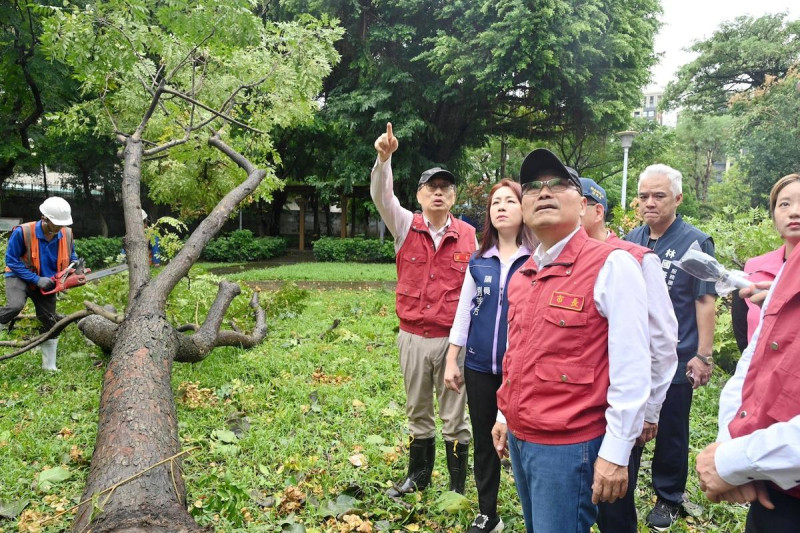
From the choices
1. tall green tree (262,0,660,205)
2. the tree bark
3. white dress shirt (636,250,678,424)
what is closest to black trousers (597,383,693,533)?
white dress shirt (636,250,678,424)

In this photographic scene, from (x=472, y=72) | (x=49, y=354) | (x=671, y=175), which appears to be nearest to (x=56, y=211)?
(x=49, y=354)

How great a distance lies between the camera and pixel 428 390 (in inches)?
122

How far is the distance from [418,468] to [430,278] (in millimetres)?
1175

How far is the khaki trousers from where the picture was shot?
3.00 meters

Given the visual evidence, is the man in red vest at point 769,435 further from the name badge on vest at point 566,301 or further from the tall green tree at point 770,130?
the tall green tree at point 770,130

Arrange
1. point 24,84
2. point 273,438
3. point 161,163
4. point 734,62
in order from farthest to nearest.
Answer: point 734,62
point 24,84
point 161,163
point 273,438

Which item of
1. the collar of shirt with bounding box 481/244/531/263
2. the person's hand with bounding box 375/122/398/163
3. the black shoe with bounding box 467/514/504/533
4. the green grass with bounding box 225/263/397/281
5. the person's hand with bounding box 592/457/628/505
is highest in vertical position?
the person's hand with bounding box 375/122/398/163

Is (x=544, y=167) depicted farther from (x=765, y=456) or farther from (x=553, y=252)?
(x=765, y=456)

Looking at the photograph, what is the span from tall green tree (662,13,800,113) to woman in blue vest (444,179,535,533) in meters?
24.7

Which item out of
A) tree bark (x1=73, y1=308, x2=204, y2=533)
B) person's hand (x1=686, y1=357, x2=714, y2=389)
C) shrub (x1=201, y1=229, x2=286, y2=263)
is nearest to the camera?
tree bark (x1=73, y1=308, x2=204, y2=533)

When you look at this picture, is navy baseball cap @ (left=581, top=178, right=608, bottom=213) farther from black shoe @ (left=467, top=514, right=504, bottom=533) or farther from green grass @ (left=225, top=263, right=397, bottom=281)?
green grass @ (left=225, top=263, right=397, bottom=281)

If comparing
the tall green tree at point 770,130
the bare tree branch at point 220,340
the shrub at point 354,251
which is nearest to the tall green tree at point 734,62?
the tall green tree at point 770,130

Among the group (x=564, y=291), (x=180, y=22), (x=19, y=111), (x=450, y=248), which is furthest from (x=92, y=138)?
(x=564, y=291)

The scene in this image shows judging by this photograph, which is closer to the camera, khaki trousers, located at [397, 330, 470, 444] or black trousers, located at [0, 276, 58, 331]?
khaki trousers, located at [397, 330, 470, 444]
